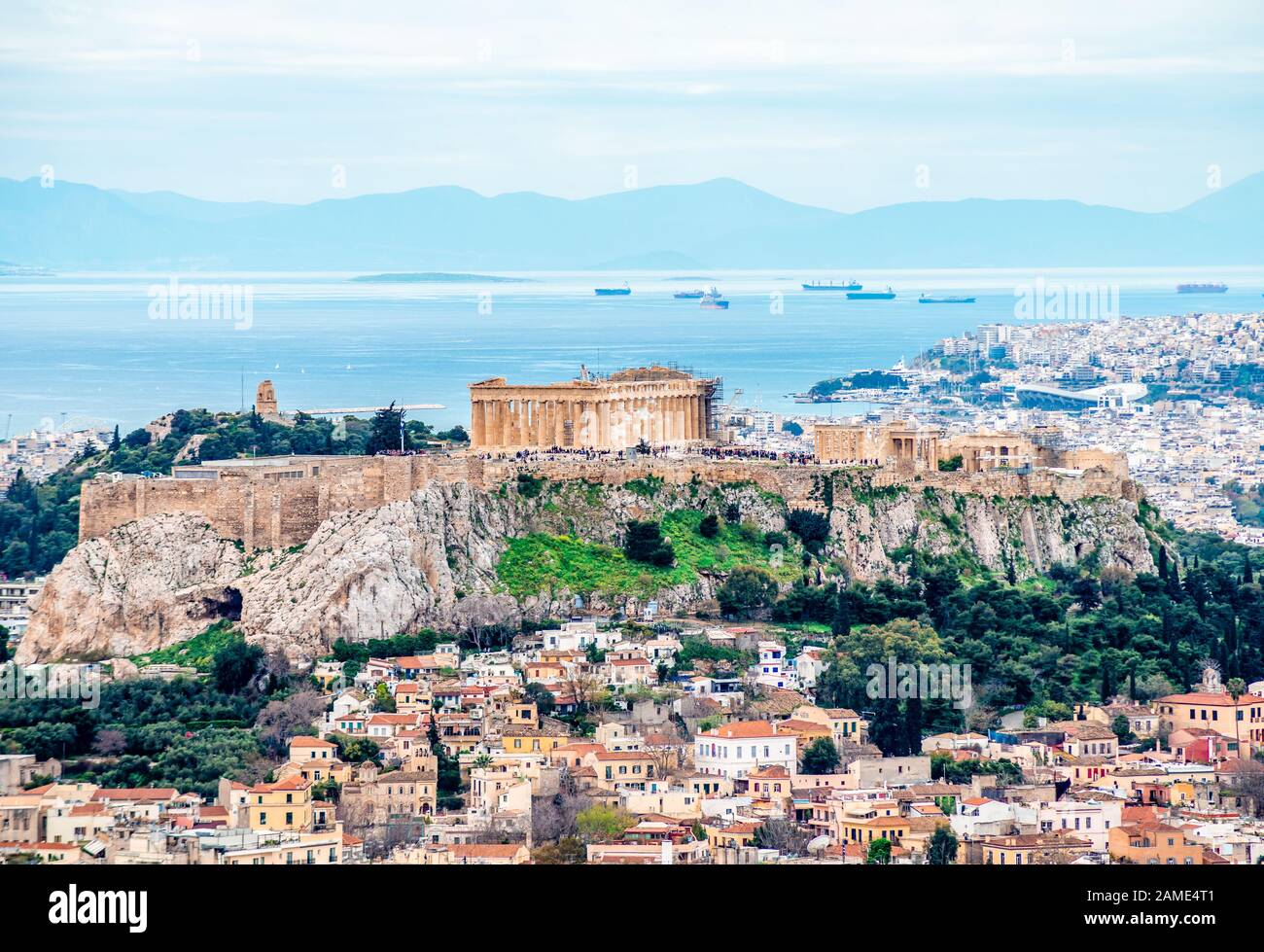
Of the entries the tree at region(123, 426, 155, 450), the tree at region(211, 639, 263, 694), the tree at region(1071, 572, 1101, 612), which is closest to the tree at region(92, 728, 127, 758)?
the tree at region(211, 639, 263, 694)

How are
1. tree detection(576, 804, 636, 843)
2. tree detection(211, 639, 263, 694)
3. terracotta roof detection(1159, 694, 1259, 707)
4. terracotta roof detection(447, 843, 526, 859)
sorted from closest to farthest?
terracotta roof detection(447, 843, 526, 859) < tree detection(576, 804, 636, 843) < tree detection(211, 639, 263, 694) < terracotta roof detection(1159, 694, 1259, 707)

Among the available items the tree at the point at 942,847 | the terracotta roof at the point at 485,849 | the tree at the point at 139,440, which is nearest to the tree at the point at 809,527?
the tree at the point at 942,847

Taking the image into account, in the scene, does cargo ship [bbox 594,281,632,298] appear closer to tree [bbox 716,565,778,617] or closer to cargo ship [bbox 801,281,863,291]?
cargo ship [bbox 801,281,863,291]

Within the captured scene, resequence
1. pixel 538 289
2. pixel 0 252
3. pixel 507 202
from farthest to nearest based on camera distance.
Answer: pixel 507 202 < pixel 538 289 < pixel 0 252

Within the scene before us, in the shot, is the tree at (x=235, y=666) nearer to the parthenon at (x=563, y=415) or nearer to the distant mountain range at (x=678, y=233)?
the parthenon at (x=563, y=415)

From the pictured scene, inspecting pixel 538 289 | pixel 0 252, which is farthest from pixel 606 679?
pixel 538 289
